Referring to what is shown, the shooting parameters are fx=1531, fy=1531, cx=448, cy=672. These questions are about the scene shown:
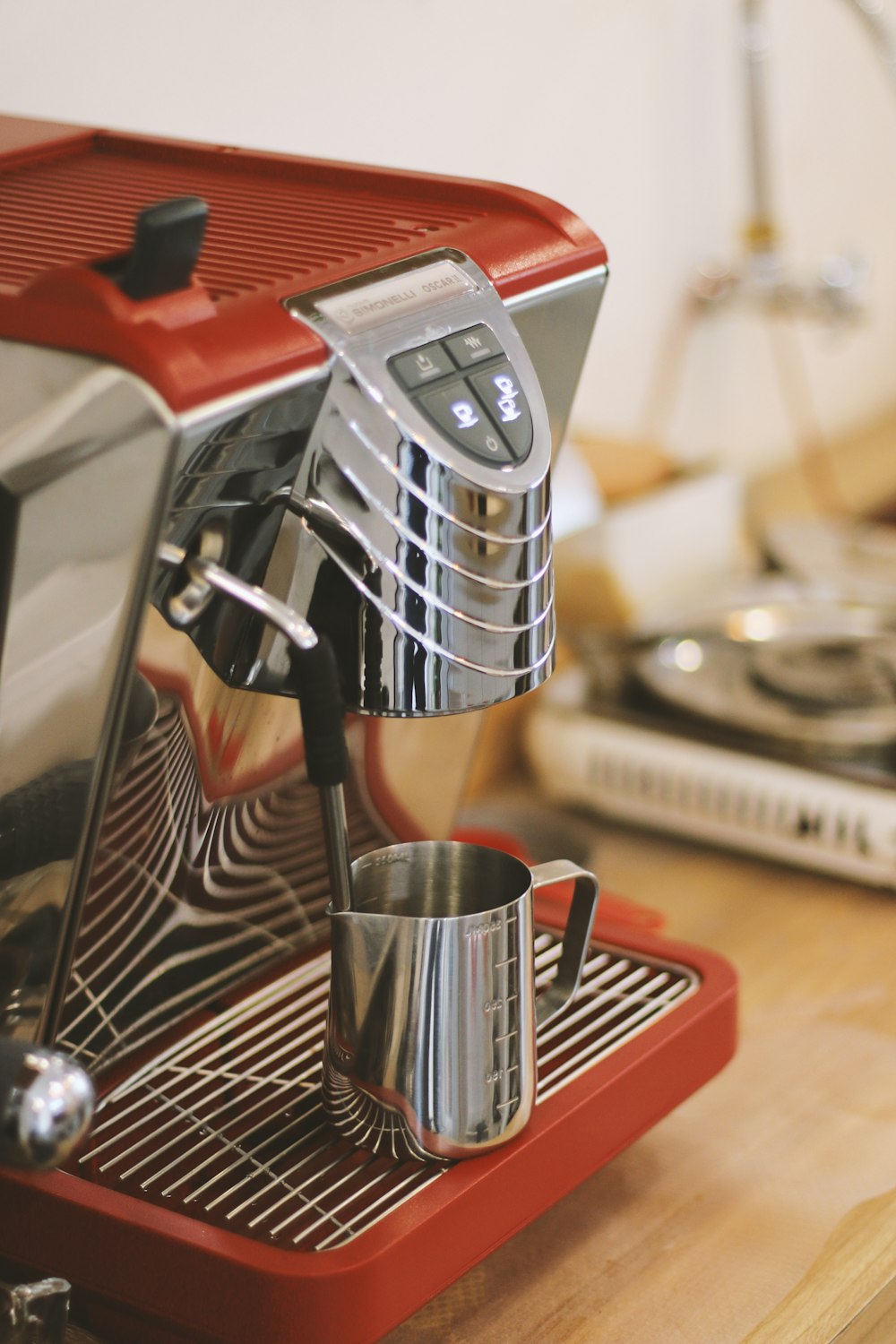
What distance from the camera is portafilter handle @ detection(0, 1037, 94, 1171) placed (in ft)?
1.22

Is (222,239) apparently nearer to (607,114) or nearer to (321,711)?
(321,711)

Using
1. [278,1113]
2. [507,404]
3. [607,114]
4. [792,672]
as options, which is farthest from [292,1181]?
[607,114]

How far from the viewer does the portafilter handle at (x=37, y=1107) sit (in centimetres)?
37

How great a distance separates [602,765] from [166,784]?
1.44 feet

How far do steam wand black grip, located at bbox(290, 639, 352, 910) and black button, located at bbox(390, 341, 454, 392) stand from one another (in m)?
0.08

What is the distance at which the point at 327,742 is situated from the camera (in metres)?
0.45

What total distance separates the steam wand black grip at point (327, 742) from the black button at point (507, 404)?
8 cm

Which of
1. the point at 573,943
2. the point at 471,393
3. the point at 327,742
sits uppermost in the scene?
the point at 471,393

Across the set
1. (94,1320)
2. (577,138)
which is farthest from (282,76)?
(94,1320)

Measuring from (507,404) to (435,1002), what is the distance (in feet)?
0.61

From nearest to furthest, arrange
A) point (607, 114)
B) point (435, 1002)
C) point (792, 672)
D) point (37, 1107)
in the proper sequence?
point (37, 1107) → point (435, 1002) → point (792, 672) → point (607, 114)

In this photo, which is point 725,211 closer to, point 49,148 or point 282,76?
point 282,76

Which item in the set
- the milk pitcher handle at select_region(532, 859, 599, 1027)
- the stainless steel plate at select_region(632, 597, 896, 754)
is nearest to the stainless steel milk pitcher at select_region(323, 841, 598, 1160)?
the milk pitcher handle at select_region(532, 859, 599, 1027)

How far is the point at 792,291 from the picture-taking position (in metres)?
1.27
